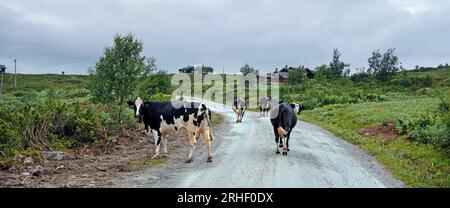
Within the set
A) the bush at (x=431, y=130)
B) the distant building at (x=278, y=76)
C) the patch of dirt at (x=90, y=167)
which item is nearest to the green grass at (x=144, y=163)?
the patch of dirt at (x=90, y=167)

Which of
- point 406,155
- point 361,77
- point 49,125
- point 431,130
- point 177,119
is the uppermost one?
point 361,77

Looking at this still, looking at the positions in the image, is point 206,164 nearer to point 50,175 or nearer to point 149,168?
point 149,168

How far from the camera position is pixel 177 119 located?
15.0 m

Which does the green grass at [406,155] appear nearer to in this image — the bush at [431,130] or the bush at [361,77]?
the bush at [431,130]

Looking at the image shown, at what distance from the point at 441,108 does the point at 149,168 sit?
59.3ft

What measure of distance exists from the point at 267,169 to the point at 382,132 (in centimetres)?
1519

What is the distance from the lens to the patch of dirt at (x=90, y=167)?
11.1m

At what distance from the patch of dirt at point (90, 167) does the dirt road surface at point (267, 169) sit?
26.8 inches

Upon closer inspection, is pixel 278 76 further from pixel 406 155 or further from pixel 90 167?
pixel 90 167

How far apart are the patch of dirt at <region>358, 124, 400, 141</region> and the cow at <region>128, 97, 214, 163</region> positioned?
1254 cm

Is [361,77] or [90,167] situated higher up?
[361,77]

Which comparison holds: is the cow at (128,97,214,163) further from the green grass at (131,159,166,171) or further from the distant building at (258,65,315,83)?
the distant building at (258,65,315,83)

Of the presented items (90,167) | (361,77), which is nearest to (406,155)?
(90,167)

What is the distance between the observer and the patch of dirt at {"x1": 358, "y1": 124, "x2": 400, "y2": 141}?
946 inches
